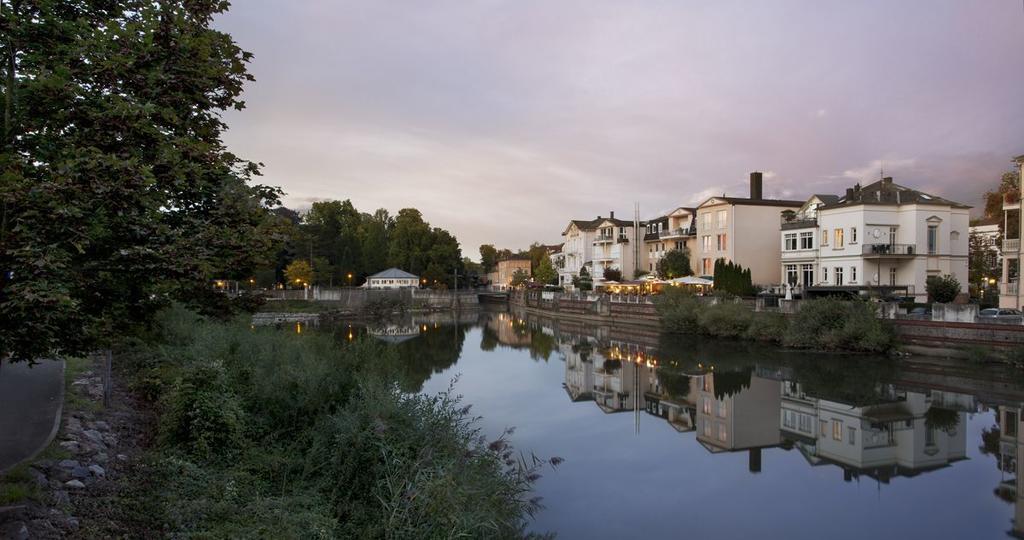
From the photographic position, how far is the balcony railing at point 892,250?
38312 mm

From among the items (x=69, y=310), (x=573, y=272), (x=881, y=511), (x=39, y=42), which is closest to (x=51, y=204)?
(x=69, y=310)

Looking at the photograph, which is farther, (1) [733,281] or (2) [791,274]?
(2) [791,274]

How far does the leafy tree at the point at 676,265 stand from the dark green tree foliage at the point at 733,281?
9819 mm

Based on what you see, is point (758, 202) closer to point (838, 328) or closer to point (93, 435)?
point (838, 328)

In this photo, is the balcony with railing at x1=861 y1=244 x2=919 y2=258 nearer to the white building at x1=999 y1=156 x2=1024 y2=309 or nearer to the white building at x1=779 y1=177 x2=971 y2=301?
the white building at x1=779 y1=177 x2=971 y2=301

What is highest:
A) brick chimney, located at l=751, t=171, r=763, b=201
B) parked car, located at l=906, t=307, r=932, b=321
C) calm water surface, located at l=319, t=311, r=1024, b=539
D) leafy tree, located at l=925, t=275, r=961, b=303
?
brick chimney, located at l=751, t=171, r=763, b=201

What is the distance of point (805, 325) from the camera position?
31.0 meters

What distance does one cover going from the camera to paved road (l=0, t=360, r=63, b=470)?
7.70m

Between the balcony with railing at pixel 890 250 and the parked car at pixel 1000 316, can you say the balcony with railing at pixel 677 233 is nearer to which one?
the balcony with railing at pixel 890 250

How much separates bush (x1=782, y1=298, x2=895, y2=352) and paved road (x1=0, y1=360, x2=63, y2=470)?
30.2m

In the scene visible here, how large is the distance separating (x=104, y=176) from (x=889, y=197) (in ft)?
150

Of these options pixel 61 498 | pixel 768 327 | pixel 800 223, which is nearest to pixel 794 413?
pixel 768 327

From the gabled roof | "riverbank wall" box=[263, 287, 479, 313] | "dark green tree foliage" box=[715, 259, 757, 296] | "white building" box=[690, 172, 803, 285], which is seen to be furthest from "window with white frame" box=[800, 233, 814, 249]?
the gabled roof

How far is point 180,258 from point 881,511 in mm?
12021
